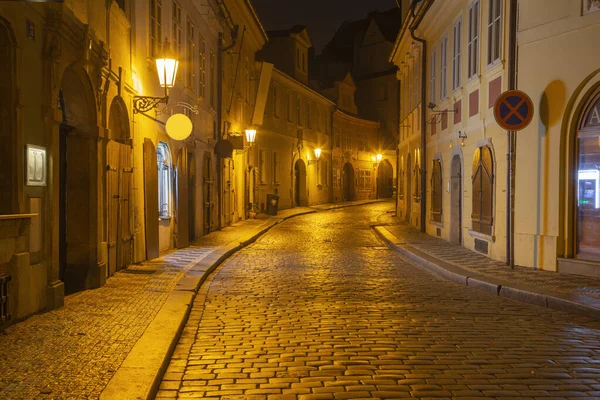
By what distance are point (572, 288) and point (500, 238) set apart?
342 centimetres

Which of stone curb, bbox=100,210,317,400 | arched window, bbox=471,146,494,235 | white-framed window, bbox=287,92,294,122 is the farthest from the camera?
white-framed window, bbox=287,92,294,122

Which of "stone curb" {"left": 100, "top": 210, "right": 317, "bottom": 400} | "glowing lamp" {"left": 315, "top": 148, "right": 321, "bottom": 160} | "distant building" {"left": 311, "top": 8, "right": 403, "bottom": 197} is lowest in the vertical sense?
"stone curb" {"left": 100, "top": 210, "right": 317, "bottom": 400}

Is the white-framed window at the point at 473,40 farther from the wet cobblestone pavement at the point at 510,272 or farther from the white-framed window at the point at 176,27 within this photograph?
the white-framed window at the point at 176,27

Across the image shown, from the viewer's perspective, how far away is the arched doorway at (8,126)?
6324mm

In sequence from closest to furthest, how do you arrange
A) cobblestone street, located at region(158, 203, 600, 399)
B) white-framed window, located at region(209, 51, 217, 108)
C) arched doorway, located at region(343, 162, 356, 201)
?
cobblestone street, located at region(158, 203, 600, 399), white-framed window, located at region(209, 51, 217, 108), arched doorway, located at region(343, 162, 356, 201)

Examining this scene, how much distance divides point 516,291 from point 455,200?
7.86m

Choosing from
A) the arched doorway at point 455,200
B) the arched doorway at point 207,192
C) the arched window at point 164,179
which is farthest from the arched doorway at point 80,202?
the arched doorway at point 455,200

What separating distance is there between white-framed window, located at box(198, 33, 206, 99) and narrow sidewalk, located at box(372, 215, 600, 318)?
765 centimetres

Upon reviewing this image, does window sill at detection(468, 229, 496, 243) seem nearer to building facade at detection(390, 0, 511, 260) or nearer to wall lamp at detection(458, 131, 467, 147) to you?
building facade at detection(390, 0, 511, 260)

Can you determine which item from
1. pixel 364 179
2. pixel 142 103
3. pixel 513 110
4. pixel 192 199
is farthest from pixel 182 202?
pixel 364 179

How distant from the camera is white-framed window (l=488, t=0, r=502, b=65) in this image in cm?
1286

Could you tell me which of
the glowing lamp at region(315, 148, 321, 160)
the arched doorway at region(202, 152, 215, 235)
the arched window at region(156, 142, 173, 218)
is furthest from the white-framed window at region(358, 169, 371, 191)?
the arched window at region(156, 142, 173, 218)

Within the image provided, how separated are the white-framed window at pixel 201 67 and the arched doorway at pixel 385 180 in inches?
1526

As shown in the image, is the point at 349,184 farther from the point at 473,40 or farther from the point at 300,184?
the point at 473,40
